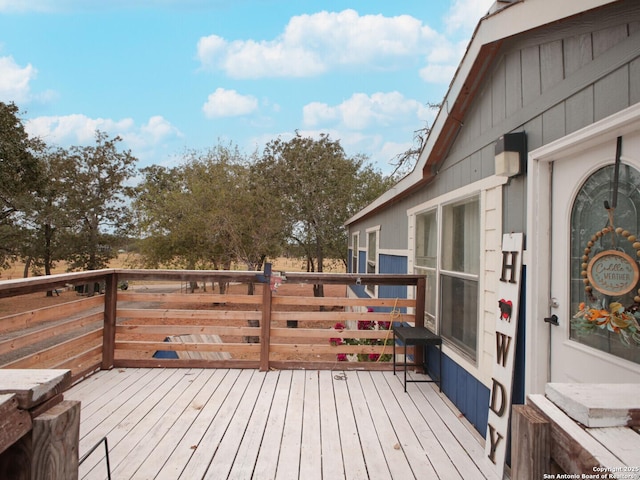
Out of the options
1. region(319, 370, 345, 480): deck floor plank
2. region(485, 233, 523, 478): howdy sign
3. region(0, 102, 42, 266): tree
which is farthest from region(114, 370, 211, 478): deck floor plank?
region(0, 102, 42, 266): tree

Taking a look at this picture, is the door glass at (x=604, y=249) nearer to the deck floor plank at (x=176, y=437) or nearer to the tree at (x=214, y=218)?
the deck floor plank at (x=176, y=437)

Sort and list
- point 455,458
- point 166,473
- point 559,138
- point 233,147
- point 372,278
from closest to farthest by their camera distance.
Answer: point 559,138 → point 166,473 → point 455,458 → point 372,278 → point 233,147

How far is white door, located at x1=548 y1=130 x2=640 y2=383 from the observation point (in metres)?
1.46

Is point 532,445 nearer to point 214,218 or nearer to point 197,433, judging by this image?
point 197,433

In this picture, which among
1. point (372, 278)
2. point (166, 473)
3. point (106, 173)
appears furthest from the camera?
point (106, 173)

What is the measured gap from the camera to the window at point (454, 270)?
9.04ft

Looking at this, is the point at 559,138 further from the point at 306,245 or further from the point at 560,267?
the point at 306,245

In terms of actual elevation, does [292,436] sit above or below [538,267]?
below

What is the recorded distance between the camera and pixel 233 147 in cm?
1073

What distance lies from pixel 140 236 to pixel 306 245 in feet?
18.2

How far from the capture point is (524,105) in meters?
2.16

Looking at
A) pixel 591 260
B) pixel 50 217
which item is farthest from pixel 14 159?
pixel 591 260

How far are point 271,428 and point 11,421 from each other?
2.04 metres

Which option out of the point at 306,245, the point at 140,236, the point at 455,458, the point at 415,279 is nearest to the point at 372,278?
the point at 415,279
